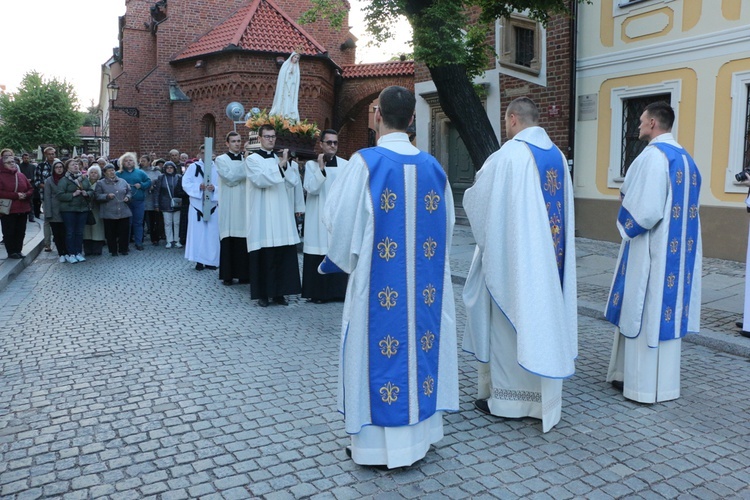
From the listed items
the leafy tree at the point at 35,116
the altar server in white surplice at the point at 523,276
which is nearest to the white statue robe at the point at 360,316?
the altar server in white surplice at the point at 523,276

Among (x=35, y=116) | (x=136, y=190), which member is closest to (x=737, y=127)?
(x=136, y=190)

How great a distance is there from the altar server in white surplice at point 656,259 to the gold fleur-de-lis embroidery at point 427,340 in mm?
1770

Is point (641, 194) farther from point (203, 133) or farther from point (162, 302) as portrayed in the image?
point (203, 133)

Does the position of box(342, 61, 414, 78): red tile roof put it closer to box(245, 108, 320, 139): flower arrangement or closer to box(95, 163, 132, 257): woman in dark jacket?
box(95, 163, 132, 257): woman in dark jacket

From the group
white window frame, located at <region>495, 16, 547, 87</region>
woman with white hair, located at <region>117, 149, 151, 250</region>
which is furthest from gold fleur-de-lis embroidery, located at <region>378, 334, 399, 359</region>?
woman with white hair, located at <region>117, 149, 151, 250</region>

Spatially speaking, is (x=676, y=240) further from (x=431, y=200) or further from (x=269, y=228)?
(x=269, y=228)

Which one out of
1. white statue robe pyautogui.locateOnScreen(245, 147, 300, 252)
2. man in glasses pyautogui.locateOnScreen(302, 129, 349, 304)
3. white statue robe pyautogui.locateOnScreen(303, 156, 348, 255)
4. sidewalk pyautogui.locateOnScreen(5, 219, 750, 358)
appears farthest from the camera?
white statue robe pyautogui.locateOnScreen(303, 156, 348, 255)

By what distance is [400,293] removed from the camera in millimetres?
3459

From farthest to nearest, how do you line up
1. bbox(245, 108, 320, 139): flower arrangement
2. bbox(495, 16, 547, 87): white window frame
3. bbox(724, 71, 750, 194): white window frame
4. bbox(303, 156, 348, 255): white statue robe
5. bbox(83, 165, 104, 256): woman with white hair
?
bbox(495, 16, 547, 87): white window frame
bbox(83, 165, 104, 256): woman with white hair
bbox(724, 71, 750, 194): white window frame
bbox(245, 108, 320, 139): flower arrangement
bbox(303, 156, 348, 255): white statue robe

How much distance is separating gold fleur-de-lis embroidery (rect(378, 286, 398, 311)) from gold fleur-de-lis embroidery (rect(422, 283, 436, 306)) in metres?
0.19

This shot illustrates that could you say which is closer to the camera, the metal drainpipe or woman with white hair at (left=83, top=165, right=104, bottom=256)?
woman with white hair at (left=83, top=165, right=104, bottom=256)

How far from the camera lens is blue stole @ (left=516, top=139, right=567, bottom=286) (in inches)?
160

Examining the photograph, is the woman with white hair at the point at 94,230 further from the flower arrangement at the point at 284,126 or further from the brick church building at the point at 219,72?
the brick church building at the point at 219,72

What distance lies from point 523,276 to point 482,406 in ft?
3.43
